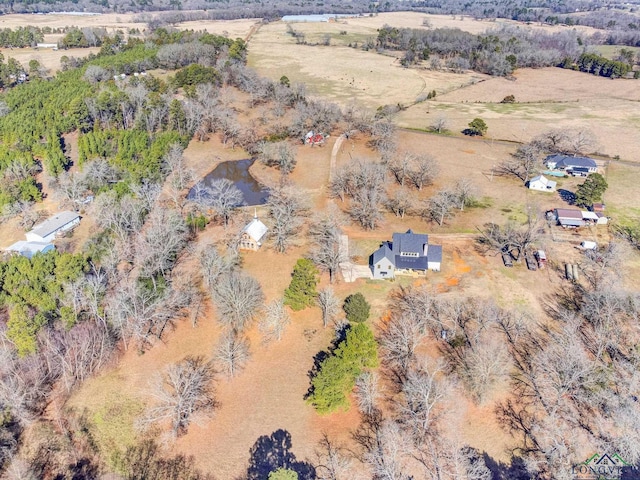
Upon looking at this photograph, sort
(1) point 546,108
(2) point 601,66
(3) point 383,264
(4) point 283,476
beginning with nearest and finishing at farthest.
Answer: (4) point 283,476 → (3) point 383,264 → (1) point 546,108 → (2) point 601,66

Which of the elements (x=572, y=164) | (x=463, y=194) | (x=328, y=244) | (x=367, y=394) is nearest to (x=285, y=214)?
(x=328, y=244)

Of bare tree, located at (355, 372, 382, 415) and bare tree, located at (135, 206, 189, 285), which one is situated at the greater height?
bare tree, located at (135, 206, 189, 285)

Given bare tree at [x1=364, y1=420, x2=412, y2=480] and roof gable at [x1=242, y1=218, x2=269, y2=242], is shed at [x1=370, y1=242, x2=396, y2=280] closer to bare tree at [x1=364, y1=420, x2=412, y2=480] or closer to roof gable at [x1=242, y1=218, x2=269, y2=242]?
roof gable at [x1=242, y1=218, x2=269, y2=242]

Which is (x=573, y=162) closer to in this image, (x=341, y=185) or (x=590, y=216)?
(x=590, y=216)

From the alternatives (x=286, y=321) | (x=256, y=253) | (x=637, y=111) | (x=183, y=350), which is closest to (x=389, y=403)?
(x=286, y=321)

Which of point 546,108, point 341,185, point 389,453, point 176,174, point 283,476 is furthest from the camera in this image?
point 546,108

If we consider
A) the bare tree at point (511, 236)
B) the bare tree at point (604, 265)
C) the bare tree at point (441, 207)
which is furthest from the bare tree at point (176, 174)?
the bare tree at point (604, 265)

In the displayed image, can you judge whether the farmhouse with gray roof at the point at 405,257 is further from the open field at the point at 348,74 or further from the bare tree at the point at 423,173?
the open field at the point at 348,74

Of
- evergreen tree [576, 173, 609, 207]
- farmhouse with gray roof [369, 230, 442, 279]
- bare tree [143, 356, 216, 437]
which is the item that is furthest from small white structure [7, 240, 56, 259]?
evergreen tree [576, 173, 609, 207]
